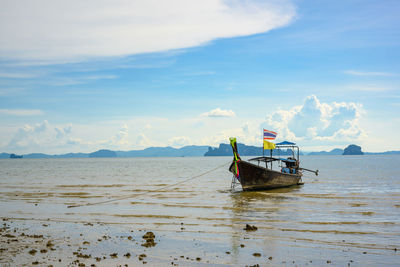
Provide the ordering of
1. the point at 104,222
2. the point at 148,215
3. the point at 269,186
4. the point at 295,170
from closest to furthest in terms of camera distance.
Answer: the point at 104,222
the point at 148,215
the point at 269,186
the point at 295,170

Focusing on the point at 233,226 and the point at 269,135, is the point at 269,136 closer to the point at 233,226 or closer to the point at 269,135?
the point at 269,135

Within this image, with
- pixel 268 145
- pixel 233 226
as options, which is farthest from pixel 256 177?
pixel 233 226

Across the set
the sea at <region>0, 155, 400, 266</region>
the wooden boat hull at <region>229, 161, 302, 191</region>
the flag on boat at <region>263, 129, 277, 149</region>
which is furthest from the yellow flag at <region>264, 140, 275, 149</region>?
the sea at <region>0, 155, 400, 266</region>

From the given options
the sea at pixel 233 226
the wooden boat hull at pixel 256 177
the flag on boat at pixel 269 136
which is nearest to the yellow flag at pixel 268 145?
the flag on boat at pixel 269 136

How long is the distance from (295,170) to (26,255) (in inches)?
1666

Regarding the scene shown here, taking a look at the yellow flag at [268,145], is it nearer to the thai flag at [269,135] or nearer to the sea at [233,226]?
the thai flag at [269,135]

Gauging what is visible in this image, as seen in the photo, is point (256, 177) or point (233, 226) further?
point (256, 177)

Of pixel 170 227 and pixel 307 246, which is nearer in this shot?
pixel 307 246

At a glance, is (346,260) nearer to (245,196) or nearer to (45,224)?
(45,224)

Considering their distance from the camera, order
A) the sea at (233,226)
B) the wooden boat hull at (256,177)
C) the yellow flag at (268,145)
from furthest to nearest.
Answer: the yellow flag at (268,145) → the wooden boat hull at (256,177) → the sea at (233,226)

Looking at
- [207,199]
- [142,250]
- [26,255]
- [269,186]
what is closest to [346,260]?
[142,250]

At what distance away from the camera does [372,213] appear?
2684 centimetres

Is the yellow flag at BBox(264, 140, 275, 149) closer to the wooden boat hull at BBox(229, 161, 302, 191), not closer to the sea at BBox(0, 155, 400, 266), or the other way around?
the wooden boat hull at BBox(229, 161, 302, 191)

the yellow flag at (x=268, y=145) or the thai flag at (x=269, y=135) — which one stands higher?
the thai flag at (x=269, y=135)
